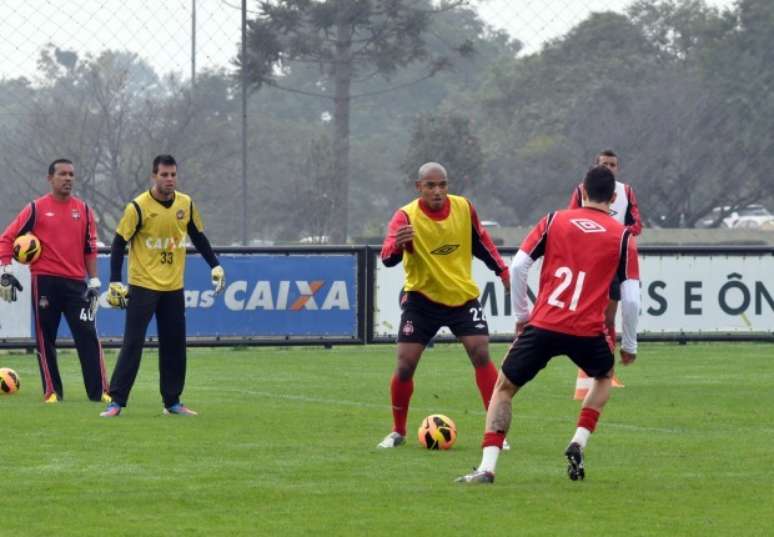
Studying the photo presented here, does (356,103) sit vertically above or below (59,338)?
above

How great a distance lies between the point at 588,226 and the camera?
407 inches

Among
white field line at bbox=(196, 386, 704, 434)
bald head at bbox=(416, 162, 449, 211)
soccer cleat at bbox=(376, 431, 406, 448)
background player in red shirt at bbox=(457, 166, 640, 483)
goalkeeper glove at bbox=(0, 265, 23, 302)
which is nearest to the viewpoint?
background player in red shirt at bbox=(457, 166, 640, 483)

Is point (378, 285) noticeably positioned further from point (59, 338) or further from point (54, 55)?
point (54, 55)

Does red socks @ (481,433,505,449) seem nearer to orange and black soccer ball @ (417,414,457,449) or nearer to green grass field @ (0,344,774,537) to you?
green grass field @ (0,344,774,537)

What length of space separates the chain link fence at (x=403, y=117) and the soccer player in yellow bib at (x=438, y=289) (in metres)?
16.2

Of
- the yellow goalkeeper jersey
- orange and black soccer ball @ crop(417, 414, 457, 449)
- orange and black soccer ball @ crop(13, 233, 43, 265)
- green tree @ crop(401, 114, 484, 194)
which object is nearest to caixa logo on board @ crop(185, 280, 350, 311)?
orange and black soccer ball @ crop(13, 233, 43, 265)

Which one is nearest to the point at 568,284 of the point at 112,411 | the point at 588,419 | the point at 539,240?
the point at 539,240

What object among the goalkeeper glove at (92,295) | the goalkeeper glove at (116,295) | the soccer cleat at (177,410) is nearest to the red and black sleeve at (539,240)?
the goalkeeper glove at (116,295)

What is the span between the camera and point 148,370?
20.3 meters

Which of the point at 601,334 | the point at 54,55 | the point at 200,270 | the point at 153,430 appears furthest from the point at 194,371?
the point at 54,55

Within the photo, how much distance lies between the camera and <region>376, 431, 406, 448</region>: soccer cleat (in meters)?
12.3

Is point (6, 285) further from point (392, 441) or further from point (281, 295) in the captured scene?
point (281, 295)

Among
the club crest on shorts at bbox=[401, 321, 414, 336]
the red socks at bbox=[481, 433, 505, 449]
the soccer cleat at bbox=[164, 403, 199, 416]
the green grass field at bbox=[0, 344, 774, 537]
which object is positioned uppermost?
the club crest on shorts at bbox=[401, 321, 414, 336]

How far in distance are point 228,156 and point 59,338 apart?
22.8 meters
